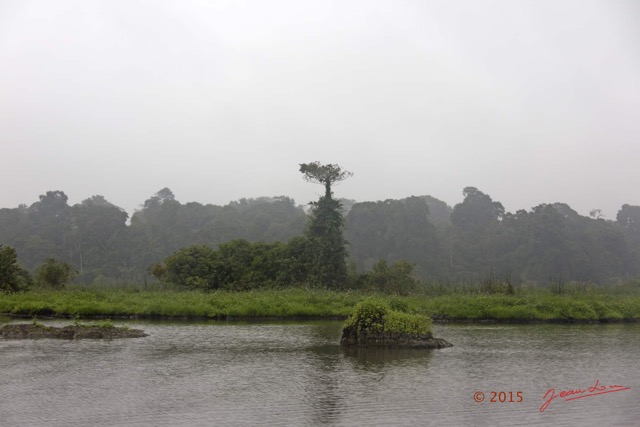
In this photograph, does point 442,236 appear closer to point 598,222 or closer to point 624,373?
point 598,222

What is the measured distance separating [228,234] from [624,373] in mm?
72067

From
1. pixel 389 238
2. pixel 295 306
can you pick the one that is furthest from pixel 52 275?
pixel 389 238

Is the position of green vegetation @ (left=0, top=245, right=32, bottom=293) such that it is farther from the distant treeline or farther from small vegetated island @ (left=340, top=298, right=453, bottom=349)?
the distant treeline

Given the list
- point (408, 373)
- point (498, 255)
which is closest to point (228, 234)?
point (498, 255)

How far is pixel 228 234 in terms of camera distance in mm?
85062

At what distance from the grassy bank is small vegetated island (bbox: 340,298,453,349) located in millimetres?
9127

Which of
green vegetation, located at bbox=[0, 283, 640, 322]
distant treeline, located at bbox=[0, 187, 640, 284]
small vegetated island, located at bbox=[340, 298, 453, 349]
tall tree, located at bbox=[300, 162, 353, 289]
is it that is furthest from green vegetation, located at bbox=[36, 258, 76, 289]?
small vegetated island, located at bbox=[340, 298, 453, 349]

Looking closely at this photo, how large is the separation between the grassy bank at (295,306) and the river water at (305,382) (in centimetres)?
Result: 926

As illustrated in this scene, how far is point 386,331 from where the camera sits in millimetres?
21750

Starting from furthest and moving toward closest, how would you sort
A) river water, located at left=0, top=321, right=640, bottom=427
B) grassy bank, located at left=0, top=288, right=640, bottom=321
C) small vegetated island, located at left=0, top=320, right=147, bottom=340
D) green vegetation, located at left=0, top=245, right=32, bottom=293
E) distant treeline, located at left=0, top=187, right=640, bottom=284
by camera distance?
distant treeline, located at left=0, top=187, right=640, bottom=284
green vegetation, located at left=0, top=245, right=32, bottom=293
grassy bank, located at left=0, top=288, right=640, bottom=321
small vegetated island, located at left=0, top=320, right=147, bottom=340
river water, located at left=0, top=321, right=640, bottom=427

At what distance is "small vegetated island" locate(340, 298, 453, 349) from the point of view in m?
21.7

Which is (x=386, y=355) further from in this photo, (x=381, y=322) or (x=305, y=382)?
(x=305, y=382)

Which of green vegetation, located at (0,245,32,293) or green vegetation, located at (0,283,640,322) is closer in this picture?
green vegetation, located at (0,283,640,322)

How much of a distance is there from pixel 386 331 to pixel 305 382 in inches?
280
